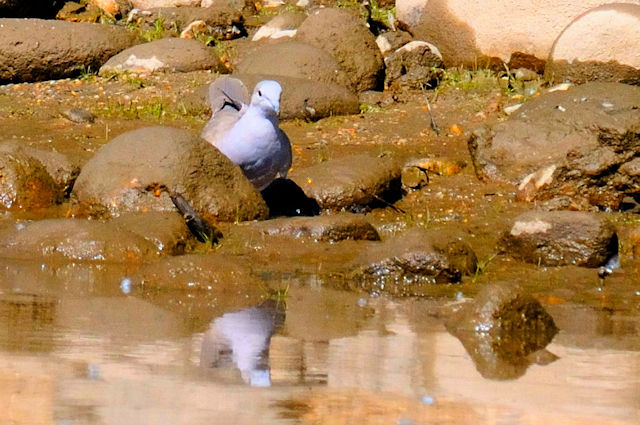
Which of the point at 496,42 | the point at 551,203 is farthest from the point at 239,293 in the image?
the point at 496,42

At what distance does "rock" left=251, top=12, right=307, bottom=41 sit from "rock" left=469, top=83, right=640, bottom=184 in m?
3.81

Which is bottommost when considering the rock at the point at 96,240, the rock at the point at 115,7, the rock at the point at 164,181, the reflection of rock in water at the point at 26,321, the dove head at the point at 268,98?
the rock at the point at 115,7

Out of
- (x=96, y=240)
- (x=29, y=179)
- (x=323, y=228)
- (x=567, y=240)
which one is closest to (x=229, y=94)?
(x=29, y=179)

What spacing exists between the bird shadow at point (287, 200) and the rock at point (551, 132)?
135 cm

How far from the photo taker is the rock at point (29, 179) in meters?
7.88

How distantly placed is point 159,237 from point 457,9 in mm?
5628

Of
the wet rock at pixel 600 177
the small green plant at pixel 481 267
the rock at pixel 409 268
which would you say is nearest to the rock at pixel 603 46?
the wet rock at pixel 600 177

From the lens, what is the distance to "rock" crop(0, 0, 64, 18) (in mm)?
13109

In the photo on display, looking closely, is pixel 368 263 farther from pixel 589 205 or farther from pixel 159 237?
pixel 589 205

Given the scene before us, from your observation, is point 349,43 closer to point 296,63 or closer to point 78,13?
point 296,63

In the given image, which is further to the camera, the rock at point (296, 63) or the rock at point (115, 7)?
the rock at point (115, 7)

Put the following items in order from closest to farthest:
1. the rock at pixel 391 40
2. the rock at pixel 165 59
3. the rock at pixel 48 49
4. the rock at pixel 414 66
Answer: the rock at pixel 414 66 < the rock at pixel 165 59 < the rock at pixel 48 49 < the rock at pixel 391 40

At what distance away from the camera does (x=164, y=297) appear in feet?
18.7

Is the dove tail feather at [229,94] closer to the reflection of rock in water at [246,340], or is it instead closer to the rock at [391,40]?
the reflection of rock in water at [246,340]
